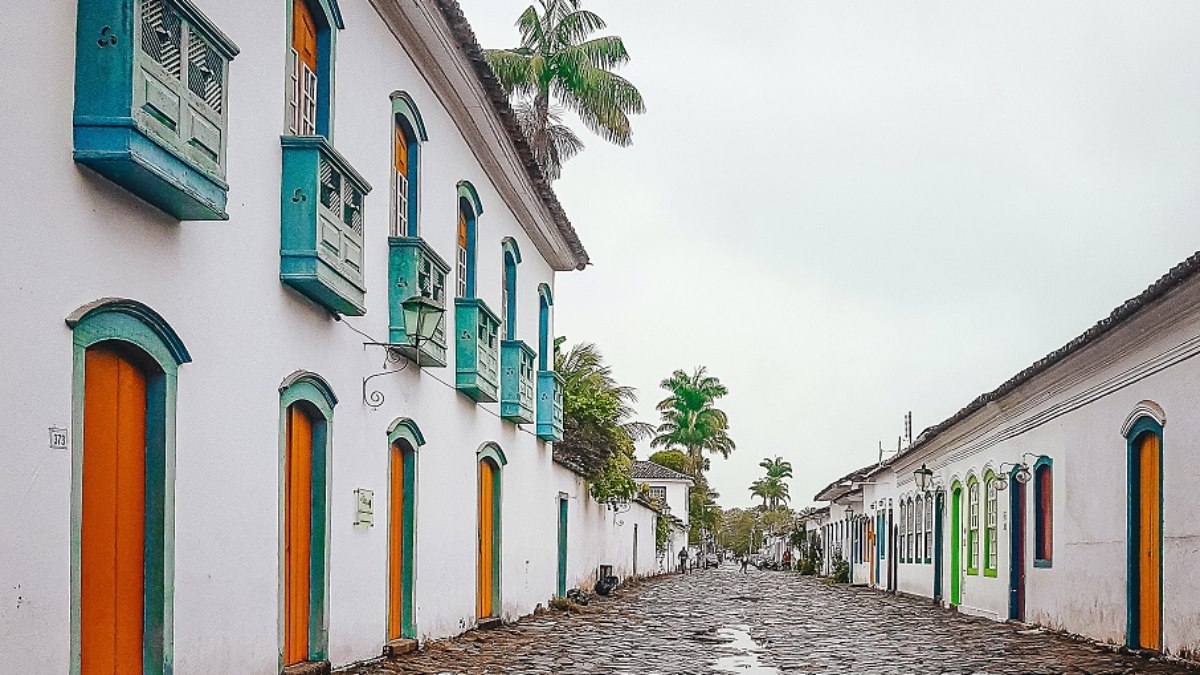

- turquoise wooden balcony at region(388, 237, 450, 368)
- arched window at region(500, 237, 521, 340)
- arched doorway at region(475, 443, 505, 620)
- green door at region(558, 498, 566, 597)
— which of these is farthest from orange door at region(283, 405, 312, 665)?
green door at region(558, 498, 566, 597)

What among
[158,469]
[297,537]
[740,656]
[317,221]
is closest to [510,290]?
[740,656]

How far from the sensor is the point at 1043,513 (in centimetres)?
2134

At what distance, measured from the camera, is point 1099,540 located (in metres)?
17.6

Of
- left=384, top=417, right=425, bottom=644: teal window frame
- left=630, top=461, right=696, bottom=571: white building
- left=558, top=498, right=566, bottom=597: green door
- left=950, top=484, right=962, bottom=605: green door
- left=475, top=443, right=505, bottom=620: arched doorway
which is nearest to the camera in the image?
left=384, top=417, right=425, bottom=644: teal window frame

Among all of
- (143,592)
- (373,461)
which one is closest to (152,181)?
(143,592)

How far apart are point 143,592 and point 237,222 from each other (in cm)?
259

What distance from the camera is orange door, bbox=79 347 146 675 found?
7.31m

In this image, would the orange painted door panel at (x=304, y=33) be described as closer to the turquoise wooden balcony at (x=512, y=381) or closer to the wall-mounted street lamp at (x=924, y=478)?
the turquoise wooden balcony at (x=512, y=381)

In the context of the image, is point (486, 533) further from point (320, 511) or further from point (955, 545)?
point (955, 545)

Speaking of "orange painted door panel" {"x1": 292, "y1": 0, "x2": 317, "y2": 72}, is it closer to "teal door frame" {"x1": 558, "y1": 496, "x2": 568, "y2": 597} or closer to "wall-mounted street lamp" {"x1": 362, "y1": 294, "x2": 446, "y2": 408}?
"wall-mounted street lamp" {"x1": 362, "y1": 294, "x2": 446, "y2": 408}

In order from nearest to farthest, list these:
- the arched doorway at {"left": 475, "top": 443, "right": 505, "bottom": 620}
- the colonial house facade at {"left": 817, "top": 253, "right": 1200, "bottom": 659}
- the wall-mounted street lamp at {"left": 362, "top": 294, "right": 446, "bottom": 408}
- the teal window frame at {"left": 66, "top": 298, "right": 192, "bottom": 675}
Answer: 1. the teal window frame at {"left": 66, "top": 298, "right": 192, "bottom": 675}
2. the wall-mounted street lamp at {"left": 362, "top": 294, "right": 446, "bottom": 408}
3. the colonial house facade at {"left": 817, "top": 253, "right": 1200, "bottom": 659}
4. the arched doorway at {"left": 475, "top": 443, "right": 505, "bottom": 620}

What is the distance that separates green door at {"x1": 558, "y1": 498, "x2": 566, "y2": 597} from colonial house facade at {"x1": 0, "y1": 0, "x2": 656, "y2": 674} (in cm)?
861

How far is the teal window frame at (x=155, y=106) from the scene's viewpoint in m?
6.75

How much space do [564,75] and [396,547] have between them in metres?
22.7
